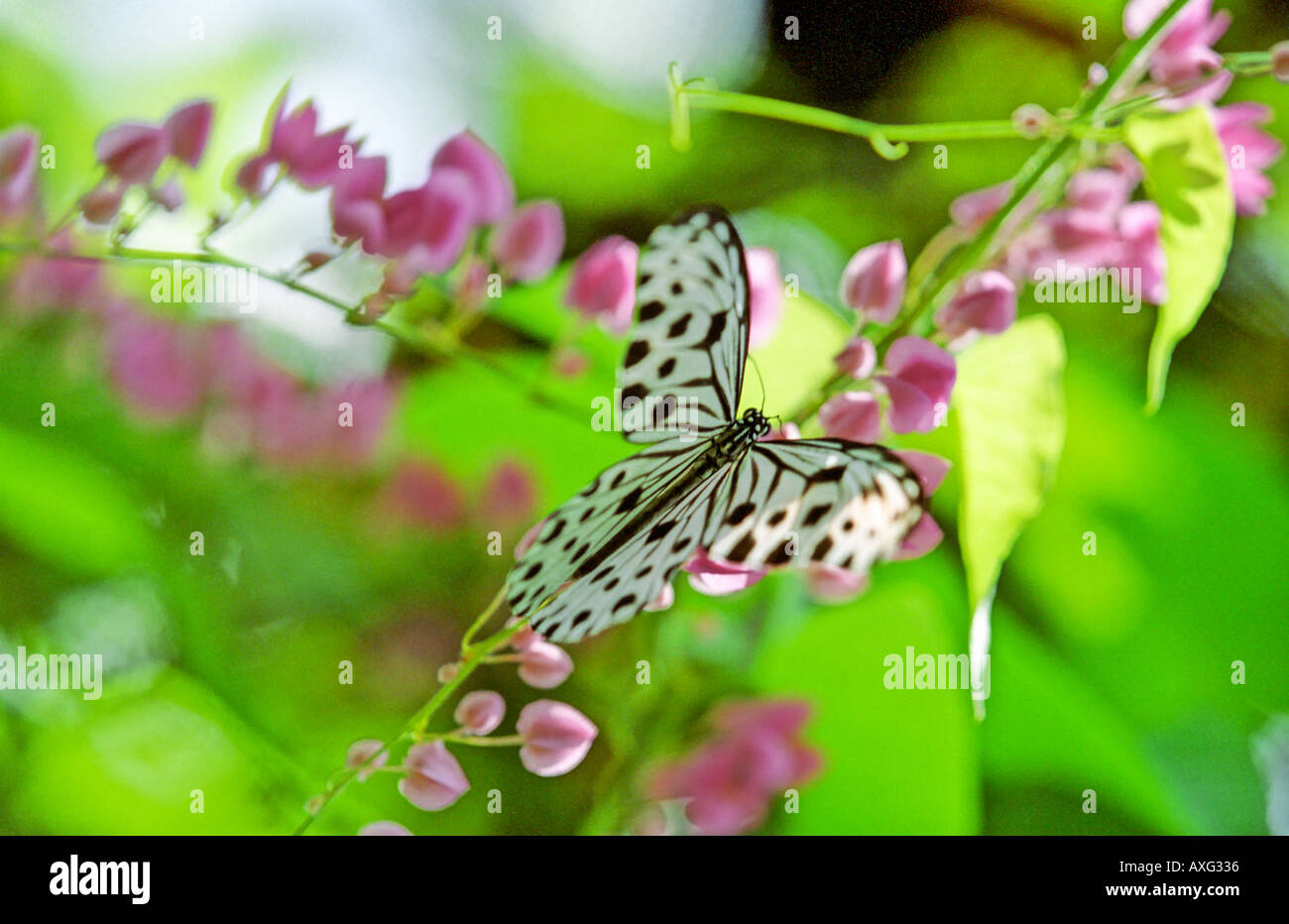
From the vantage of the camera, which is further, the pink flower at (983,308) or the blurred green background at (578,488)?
the blurred green background at (578,488)

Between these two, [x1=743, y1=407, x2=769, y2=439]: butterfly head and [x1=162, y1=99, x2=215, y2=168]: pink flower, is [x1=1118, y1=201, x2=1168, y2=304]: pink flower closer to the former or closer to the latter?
[x1=743, y1=407, x2=769, y2=439]: butterfly head

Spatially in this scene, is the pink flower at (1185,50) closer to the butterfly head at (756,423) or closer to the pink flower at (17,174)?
the butterfly head at (756,423)

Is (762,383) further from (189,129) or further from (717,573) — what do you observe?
(189,129)

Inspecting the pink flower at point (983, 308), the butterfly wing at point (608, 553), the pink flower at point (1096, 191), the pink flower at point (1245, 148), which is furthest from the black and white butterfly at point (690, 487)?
the pink flower at point (1245, 148)

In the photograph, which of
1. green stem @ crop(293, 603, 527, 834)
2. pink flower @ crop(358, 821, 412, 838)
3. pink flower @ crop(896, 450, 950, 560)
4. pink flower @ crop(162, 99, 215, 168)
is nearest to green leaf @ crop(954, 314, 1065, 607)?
pink flower @ crop(896, 450, 950, 560)

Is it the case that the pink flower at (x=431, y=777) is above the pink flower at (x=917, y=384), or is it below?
below
